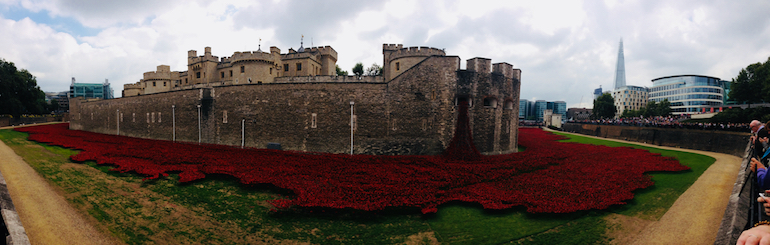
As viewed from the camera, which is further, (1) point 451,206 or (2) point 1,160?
(2) point 1,160

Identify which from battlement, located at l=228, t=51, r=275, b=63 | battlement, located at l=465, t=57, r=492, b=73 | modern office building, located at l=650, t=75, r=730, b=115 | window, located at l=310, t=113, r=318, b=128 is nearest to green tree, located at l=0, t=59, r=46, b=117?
battlement, located at l=228, t=51, r=275, b=63

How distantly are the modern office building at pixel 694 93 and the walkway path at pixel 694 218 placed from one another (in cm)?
9443

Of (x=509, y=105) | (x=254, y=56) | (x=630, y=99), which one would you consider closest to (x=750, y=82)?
(x=509, y=105)

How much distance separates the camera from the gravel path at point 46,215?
291 inches

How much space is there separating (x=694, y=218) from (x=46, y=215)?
21550 mm

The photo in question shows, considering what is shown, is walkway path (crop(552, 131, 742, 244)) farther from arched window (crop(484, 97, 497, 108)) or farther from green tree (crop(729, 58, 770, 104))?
green tree (crop(729, 58, 770, 104))

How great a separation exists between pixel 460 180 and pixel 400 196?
4.29 meters

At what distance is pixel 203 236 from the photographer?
816 centimetres

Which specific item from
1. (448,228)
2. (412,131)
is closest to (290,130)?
(412,131)

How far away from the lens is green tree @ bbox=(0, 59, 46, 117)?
42312mm

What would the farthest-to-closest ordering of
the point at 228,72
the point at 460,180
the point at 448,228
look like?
the point at 228,72 → the point at 460,180 → the point at 448,228

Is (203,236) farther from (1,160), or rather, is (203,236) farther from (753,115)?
(753,115)

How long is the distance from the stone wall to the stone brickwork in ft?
57.9

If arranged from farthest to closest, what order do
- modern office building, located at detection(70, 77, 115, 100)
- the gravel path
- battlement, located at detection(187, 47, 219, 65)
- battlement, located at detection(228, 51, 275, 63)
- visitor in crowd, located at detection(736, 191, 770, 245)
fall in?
modern office building, located at detection(70, 77, 115, 100) → battlement, located at detection(187, 47, 219, 65) → battlement, located at detection(228, 51, 275, 63) → the gravel path → visitor in crowd, located at detection(736, 191, 770, 245)
